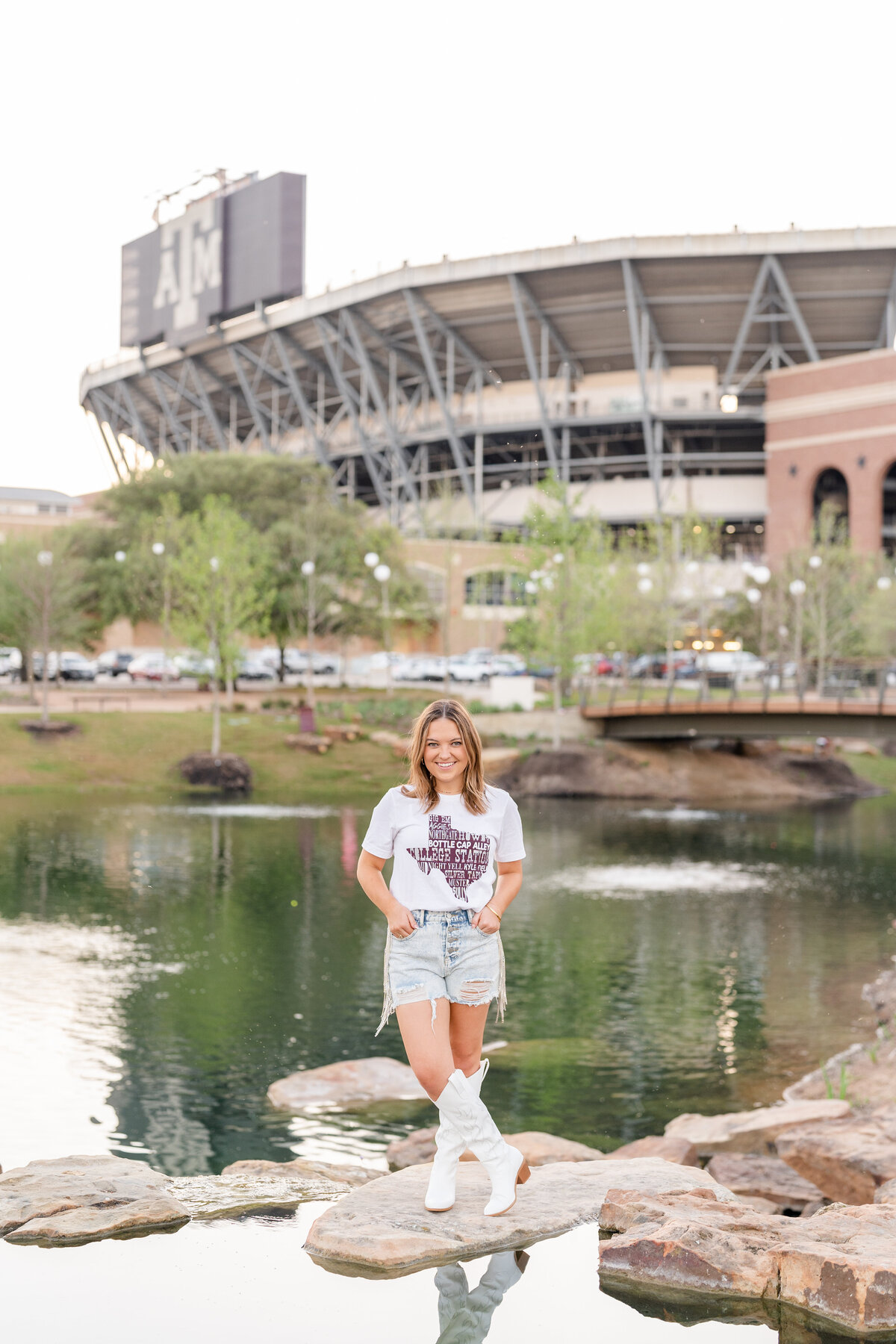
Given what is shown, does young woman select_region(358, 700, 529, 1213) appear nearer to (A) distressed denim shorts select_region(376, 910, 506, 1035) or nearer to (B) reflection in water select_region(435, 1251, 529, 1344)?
(A) distressed denim shorts select_region(376, 910, 506, 1035)

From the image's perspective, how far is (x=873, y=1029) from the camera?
16.0 meters

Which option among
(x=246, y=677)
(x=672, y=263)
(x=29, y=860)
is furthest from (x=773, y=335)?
(x=29, y=860)

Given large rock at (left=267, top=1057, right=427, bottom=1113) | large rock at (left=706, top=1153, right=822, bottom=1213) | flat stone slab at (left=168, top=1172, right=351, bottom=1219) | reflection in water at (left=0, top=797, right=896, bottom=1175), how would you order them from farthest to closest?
large rock at (left=267, top=1057, right=427, bottom=1113), reflection in water at (left=0, top=797, right=896, bottom=1175), large rock at (left=706, top=1153, right=822, bottom=1213), flat stone slab at (left=168, top=1172, right=351, bottom=1219)

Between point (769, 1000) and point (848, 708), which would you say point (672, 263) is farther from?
point (769, 1000)

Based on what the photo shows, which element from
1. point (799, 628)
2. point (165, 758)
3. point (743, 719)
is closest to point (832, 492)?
point (799, 628)

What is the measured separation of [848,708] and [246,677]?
30229 mm

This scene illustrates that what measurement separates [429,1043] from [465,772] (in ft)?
3.54

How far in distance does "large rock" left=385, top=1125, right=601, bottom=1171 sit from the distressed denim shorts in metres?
3.94

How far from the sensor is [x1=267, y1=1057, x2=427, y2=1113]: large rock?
12875 millimetres

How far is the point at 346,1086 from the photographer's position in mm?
13219

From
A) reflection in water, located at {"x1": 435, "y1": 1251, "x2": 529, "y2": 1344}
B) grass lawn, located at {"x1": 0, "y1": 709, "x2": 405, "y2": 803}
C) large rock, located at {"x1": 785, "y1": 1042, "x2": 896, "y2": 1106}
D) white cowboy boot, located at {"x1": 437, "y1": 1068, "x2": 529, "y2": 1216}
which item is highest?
white cowboy boot, located at {"x1": 437, "y1": 1068, "x2": 529, "y2": 1216}

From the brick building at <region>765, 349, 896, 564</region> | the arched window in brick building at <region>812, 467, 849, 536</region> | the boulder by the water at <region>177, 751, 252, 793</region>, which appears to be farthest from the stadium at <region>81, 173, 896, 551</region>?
the boulder by the water at <region>177, 751, 252, 793</region>

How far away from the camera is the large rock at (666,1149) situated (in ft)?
33.7

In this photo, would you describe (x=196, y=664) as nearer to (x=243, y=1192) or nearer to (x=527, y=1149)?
(x=527, y=1149)
